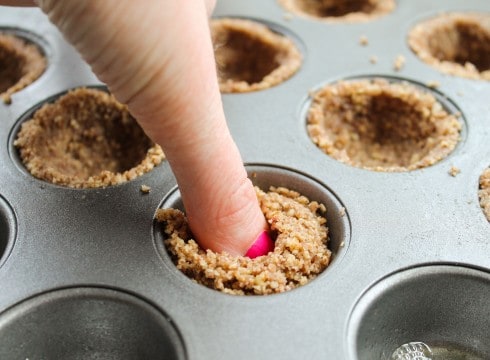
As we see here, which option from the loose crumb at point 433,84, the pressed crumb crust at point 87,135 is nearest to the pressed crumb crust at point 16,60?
the pressed crumb crust at point 87,135

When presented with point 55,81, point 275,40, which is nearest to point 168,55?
point 55,81

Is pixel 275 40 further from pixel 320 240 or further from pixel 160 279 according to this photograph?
pixel 160 279

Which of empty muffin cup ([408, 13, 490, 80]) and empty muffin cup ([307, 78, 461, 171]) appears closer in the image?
empty muffin cup ([307, 78, 461, 171])

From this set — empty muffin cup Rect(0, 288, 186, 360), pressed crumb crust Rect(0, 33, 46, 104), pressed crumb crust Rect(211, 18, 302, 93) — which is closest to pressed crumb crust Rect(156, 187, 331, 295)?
empty muffin cup Rect(0, 288, 186, 360)

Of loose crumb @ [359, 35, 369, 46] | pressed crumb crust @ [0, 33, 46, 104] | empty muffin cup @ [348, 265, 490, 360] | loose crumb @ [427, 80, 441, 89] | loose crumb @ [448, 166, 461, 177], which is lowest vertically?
empty muffin cup @ [348, 265, 490, 360]

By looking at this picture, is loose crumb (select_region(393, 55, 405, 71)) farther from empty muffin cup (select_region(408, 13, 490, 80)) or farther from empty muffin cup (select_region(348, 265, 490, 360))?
empty muffin cup (select_region(348, 265, 490, 360))

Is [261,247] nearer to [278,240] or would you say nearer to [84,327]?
[278,240]

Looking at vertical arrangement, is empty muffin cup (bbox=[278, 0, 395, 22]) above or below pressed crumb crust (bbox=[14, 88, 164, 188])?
below

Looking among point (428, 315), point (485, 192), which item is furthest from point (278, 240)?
point (485, 192)
